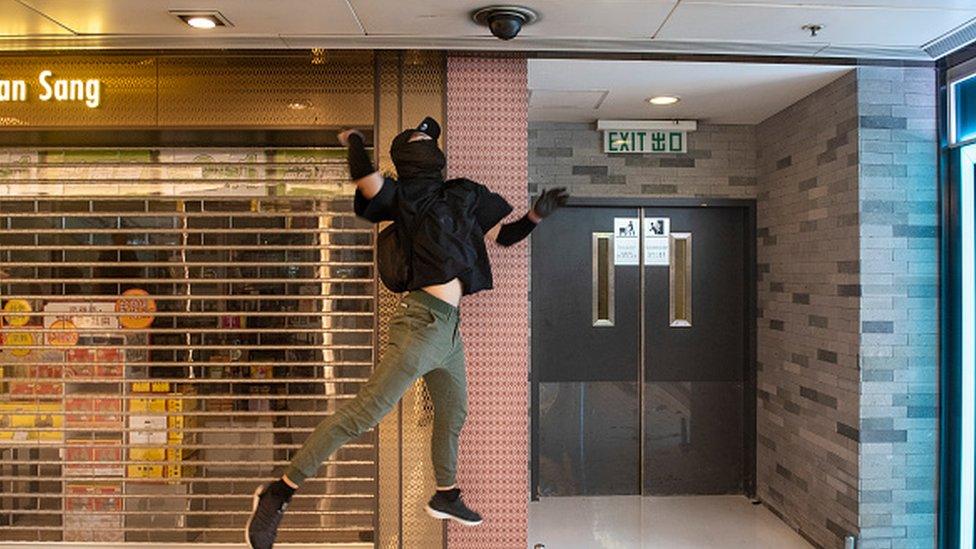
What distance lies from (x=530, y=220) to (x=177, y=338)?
2.01 m

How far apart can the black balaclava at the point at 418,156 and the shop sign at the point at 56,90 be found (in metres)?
1.75

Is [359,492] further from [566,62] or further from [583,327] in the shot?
[566,62]

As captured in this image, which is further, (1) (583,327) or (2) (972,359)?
(1) (583,327)

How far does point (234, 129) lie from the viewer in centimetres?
370

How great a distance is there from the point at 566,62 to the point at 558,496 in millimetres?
3061

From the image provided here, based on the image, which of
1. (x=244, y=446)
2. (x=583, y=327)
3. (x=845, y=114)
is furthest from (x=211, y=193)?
(x=845, y=114)

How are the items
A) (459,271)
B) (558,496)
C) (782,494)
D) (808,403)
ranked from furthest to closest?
(558,496), (782,494), (808,403), (459,271)

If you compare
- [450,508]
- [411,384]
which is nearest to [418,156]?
[411,384]

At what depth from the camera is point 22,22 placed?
330cm

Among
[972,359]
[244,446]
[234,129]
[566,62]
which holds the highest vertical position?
[566,62]

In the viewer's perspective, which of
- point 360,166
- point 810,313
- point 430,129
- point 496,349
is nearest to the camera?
point 360,166

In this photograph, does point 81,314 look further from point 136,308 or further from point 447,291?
point 447,291

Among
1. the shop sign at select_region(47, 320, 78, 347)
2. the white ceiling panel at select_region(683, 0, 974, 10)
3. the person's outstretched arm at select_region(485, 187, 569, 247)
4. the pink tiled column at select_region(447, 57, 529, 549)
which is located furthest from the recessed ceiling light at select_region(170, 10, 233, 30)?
the white ceiling panel at select_region(683, 0, 974, 10)

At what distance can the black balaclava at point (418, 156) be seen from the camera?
309cm
